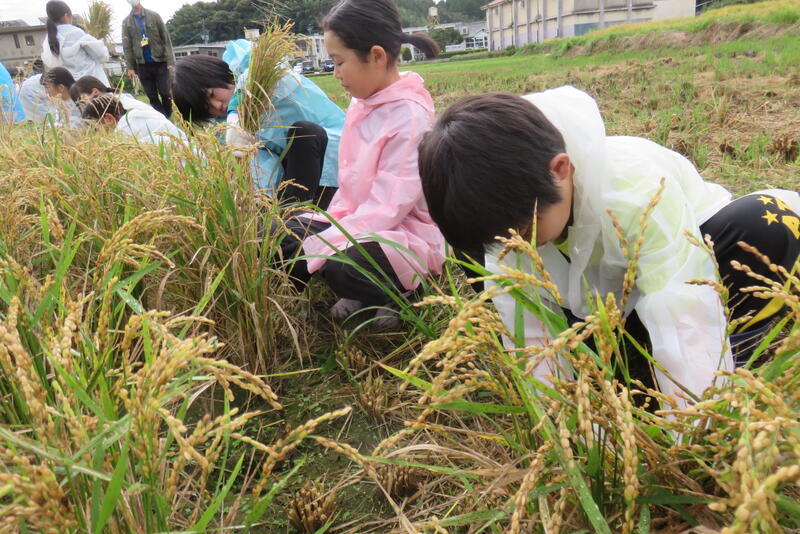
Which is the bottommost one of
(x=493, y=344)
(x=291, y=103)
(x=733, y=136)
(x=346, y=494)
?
(x=346, y=494)

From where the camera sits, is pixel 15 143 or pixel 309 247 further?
pixel 15 143

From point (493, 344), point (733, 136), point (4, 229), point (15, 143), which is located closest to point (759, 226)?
point (493, 344)

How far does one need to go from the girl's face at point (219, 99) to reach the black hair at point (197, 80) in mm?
18

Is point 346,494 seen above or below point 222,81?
below

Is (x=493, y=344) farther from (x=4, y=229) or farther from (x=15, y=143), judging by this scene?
(x=15, y=143)

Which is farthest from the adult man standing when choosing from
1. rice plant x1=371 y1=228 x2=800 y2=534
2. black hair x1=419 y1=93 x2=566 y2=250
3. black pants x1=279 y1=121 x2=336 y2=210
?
rice plant x1=371 y1=228 x2=800 y2=534

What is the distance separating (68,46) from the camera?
5.74 metres

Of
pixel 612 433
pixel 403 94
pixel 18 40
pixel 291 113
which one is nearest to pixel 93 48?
pixel 291 113

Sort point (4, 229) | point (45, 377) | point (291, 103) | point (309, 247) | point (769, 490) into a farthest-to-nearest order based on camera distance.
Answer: point (291, 103), point (309, 247), point (4, 229), point (45, 377), point (769, 490)

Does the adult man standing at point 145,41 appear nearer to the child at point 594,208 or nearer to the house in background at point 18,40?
the child at point 594,208

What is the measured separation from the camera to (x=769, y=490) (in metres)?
0.46

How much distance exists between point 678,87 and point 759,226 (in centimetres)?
505

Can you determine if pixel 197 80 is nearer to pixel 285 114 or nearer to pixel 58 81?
pixel 285 114

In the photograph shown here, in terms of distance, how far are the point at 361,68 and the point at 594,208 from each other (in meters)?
1.23
